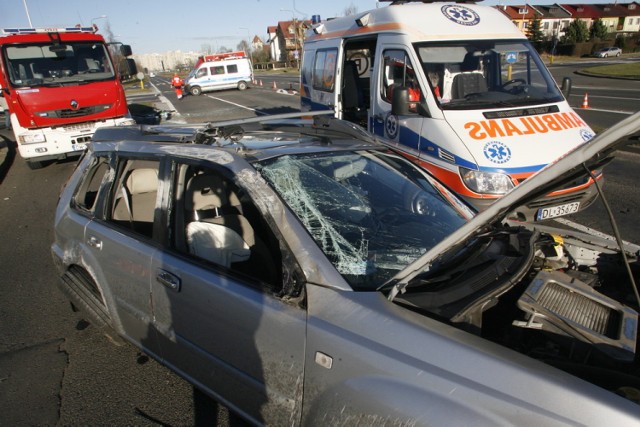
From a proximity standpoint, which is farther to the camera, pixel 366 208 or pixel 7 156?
pixel 7 156

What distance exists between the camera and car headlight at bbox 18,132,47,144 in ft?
29.7

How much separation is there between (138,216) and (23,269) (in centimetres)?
254

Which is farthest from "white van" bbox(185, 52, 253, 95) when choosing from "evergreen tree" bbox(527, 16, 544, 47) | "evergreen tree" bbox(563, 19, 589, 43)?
"evergreen tree" bbox(563, 19, 589, 43)

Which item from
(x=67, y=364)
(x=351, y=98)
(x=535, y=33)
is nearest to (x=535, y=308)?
(x=67, y=364)

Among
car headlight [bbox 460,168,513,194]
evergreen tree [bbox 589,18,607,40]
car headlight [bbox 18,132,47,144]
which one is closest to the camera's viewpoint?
car headlight [bbox 460,168,513,194]

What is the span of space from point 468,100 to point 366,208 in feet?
11.4

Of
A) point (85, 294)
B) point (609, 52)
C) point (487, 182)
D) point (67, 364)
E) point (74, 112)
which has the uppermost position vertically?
point (74, 112)

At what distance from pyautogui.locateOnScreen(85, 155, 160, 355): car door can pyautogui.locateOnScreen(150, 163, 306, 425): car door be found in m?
0.13

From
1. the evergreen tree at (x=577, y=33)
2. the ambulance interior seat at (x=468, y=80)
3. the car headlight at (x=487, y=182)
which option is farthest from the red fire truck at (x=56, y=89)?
the evergreen tree at (x=577, y=33)

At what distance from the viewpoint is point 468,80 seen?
5586 millimetres

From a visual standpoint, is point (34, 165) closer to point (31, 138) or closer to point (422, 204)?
point (31, 138)

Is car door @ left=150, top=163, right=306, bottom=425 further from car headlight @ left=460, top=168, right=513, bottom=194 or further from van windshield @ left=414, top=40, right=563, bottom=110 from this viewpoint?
van windshield @ left=414, top=40, right=563, bottom=110

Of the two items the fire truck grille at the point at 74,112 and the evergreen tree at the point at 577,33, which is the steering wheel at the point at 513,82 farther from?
the evergreen tree at the point at 577,33

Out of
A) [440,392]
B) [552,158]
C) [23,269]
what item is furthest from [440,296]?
[23,269]
